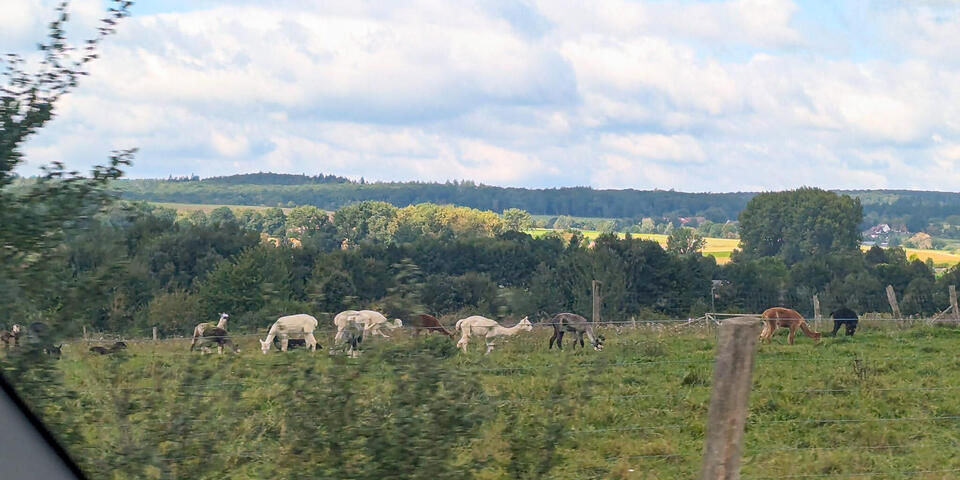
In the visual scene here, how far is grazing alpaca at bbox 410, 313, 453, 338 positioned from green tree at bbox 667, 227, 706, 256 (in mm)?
56875

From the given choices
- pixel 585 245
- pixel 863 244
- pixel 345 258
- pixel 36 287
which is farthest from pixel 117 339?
pixel 863 244

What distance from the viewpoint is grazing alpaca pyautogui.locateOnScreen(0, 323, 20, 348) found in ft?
10.7

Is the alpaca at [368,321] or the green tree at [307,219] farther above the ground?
the green tree at [307,219]

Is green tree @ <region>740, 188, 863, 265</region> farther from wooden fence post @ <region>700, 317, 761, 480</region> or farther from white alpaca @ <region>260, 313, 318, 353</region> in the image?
wooden fence post @ <region>700, 317, 761, 480</region>

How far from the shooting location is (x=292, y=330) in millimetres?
4125

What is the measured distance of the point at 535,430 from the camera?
3.71 metres

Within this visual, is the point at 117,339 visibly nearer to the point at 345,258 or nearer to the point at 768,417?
the point at 345,258

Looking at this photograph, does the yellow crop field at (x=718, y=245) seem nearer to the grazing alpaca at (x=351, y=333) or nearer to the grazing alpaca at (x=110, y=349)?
the grazing alpaca at (x=351, y=333)

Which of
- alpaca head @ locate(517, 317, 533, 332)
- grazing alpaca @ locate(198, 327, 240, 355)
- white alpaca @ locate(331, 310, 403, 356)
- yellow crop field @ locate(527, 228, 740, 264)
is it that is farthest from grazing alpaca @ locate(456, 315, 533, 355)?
yellow crop field @ locate(527, 228, 740, 264)

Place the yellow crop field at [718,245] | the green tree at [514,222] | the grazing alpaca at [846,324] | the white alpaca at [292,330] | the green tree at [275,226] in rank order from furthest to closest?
1. the yellow crop field at [718,245]
2. the grazing alpaca at [846,324]
3. the green tree at [514,222]
4. the green tree at [275,226]
5. the white alpaca at [292,330]

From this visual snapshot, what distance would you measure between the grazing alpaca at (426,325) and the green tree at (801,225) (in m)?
67.8

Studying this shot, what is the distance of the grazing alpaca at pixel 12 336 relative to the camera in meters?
3.26

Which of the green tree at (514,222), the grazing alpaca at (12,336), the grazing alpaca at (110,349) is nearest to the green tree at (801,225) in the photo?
the green tree at (514,222)

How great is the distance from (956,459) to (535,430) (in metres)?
4.69
